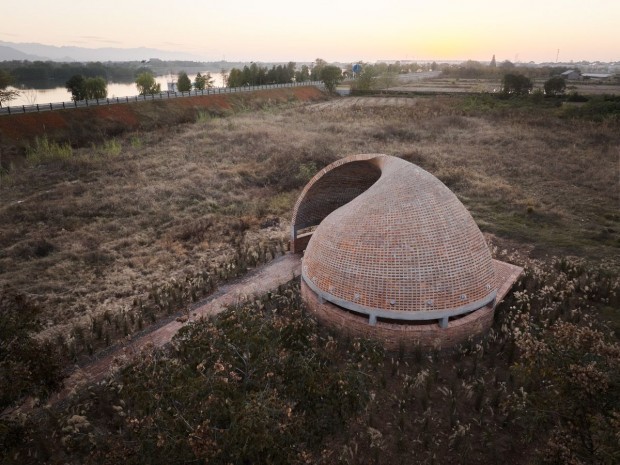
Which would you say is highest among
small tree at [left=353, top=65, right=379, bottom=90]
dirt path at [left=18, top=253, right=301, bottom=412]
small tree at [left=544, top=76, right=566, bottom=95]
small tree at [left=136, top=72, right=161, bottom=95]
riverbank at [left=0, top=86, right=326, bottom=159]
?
small tree at [left=353, top=65, right=379, bottom=90]

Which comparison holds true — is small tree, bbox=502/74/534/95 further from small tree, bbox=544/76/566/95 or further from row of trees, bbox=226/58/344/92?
row of trees, bbox=226/58/344/92

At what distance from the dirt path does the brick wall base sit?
10.8ft

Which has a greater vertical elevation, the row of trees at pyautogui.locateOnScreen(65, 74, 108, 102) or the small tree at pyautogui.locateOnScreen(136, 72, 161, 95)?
the small tree at pyautogui.locateOnScreen(136, 72, 161, 95)

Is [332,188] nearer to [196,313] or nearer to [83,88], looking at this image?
[196,313]

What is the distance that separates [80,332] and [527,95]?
212 ft

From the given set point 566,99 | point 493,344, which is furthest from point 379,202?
point 566,99

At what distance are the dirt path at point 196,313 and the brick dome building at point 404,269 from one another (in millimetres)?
2648

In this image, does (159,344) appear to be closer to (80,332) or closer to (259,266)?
(80,332)

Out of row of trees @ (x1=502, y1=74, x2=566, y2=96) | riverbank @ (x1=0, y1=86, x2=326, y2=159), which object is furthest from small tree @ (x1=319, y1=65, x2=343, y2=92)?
row of trees @ (x1=502, y1=74, x2=566, y2=96)

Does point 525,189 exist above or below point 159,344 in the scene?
above

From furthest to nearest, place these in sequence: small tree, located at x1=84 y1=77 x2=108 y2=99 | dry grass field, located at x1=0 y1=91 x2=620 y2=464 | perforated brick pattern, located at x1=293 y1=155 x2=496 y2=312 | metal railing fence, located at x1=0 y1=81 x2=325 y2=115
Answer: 1. small tree, located at x1=84 y1=77 x2=108 y2=99
2. metal railing fence, located at x1=0 y1=81 x2=325 y2=115
3. perforated brick pattern, located at x1=293 y1=155 x2=496 y2=312
4. dry grass field, located at x1=0 y1=91 x2=620 y2=464

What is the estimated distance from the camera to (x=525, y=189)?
22891 millimetres

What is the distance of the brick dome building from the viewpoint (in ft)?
29.4

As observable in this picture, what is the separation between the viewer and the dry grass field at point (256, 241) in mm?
7070
